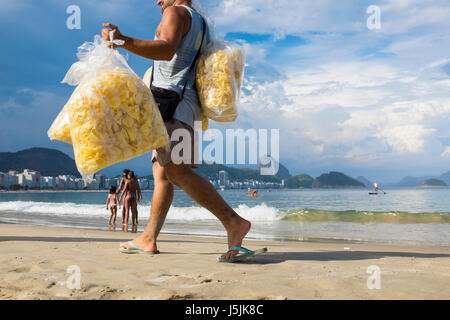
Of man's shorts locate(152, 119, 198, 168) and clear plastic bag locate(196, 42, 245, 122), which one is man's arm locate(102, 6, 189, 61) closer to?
clear plastic bag locate(196, 42, 245, 122)

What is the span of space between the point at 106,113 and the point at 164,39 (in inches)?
26.3

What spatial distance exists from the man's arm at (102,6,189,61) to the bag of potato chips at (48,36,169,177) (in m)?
0.11

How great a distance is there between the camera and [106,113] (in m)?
2.27

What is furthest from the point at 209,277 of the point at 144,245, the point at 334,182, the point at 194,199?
the point at 334,182

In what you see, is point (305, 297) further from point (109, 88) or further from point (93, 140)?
point (109, 88)

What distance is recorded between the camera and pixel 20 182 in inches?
3644

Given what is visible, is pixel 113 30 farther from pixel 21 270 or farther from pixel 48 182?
pixel 48 182

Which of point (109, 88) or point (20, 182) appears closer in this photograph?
point (109, 88)

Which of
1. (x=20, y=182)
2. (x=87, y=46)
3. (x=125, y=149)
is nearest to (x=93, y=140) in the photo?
(x=125, y=149)

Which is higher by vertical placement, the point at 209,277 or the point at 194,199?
the point at 194,199

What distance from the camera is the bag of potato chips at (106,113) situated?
2.25 metres

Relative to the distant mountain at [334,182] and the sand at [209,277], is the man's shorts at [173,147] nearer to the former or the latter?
the sand at [209,277]

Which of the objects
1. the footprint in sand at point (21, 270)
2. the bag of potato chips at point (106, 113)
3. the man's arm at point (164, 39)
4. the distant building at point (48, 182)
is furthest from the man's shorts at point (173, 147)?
the distant building at point (48, 182)
